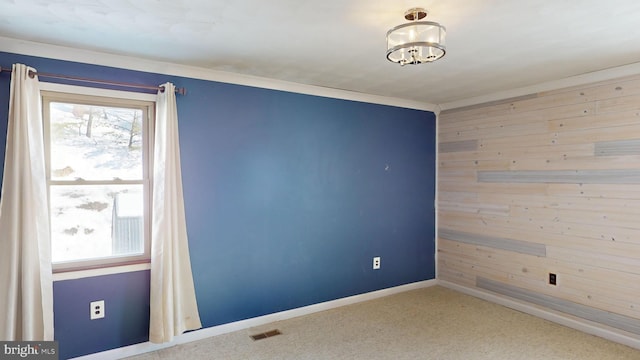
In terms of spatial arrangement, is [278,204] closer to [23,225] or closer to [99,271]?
[99,271]

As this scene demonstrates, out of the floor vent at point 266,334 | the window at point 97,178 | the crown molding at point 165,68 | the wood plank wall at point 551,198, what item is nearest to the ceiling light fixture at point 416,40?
the crown molding at point 165,68

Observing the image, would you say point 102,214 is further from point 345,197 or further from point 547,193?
point 547,193

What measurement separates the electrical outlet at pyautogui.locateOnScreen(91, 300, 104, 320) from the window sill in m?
0.21

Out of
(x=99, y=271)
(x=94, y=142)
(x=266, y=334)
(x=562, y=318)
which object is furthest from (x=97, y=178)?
(x=562, y=318)

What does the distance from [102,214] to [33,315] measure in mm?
786

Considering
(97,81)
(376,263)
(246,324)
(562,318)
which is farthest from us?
(376,263)

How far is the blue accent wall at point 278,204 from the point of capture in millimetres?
2814

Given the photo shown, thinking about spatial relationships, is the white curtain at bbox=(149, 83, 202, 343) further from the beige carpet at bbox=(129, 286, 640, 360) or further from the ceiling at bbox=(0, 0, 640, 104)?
the ceiling at bbox=(0, 0, 640, 104)

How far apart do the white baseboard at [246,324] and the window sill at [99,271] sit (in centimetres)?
60

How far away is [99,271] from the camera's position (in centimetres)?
273

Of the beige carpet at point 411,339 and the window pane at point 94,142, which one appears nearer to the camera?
the window pane at point 94,142

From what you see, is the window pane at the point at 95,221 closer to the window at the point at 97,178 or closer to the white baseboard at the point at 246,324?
the window at the point at 97,178

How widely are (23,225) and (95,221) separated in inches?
18.3

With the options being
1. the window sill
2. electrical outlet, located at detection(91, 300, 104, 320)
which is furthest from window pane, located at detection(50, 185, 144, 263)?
electrical outlet, located at detection(91, 300, 104, 320)
